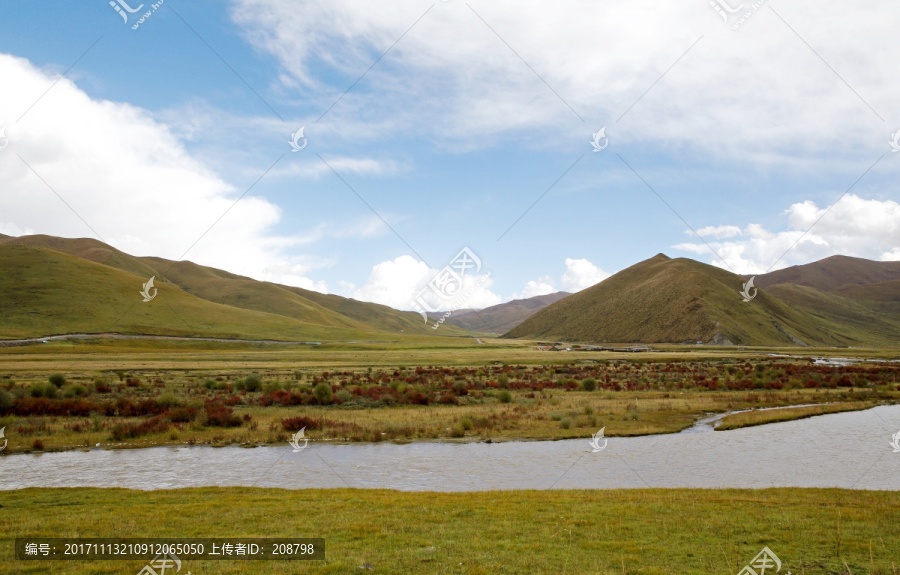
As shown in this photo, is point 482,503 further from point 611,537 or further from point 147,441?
point 147,441

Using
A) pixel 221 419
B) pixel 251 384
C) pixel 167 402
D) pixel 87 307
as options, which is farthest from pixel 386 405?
pixel 87 307

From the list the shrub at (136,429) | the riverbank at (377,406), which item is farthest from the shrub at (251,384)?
the shrub at (136,429)

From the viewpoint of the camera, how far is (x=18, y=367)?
236ft

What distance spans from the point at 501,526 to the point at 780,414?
34.4 meters

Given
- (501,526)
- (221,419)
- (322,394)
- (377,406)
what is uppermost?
(322,394)

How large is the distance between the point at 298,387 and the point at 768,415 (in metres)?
40.3

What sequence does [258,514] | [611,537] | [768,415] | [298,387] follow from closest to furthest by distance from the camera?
[611,537] < [258,514] < [768,415] < [298,387]

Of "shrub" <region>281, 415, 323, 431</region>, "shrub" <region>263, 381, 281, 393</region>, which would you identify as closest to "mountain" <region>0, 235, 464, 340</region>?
"shrub" <region>263, 381, 281, 393</region>

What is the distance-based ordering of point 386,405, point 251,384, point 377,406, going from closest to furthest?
1. point 377,406
2. point 386,405
3. point 251,384

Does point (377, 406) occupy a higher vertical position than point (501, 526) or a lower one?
higher

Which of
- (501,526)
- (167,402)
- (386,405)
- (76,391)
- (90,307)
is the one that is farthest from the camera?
(90,307)

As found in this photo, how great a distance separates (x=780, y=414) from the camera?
40.2 m

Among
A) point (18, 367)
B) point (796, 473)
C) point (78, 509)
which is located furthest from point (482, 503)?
point (18, 367)

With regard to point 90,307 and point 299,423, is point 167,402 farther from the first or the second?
point 90,307
